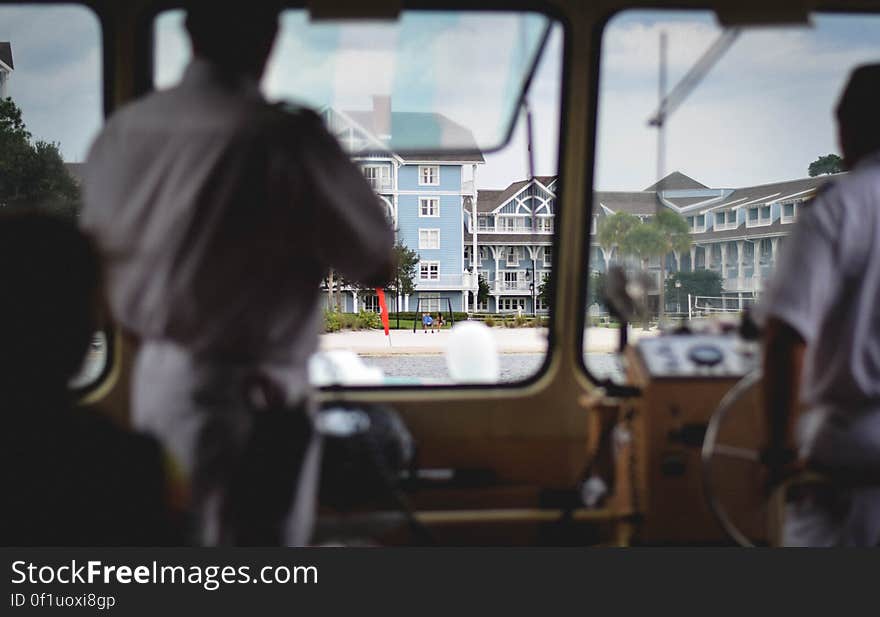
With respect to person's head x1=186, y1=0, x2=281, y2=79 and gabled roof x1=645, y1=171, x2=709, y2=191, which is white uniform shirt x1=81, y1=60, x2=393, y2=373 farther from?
gabled roof x1=645, y1=171, x2=709, y2=191

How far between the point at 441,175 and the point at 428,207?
19 cm

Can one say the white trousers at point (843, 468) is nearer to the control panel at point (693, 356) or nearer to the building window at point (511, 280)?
the control panel at point (693, 356)

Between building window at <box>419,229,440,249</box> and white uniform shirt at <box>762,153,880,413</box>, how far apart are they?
116 cm

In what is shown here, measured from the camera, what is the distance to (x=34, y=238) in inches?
49.3

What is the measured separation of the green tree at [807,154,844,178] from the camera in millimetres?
2110

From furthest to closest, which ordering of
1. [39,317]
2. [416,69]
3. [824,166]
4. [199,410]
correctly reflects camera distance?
[416,69] < [824,166] < [199,410] < [39,317]

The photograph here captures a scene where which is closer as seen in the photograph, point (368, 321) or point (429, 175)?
point (368, 321)

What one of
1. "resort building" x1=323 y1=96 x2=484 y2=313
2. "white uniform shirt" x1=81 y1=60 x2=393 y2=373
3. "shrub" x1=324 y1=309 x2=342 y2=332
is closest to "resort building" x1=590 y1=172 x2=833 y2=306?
"resort building" x1=323 y1=96 x2=484 y2=313

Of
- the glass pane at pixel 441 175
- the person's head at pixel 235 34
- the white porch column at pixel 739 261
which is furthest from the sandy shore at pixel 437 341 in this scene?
the person's head at pixel 235 34

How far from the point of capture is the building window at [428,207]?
242 centimetres

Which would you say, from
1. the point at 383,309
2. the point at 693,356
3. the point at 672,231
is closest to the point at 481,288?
the point at 383,309

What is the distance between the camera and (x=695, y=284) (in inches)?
90.8

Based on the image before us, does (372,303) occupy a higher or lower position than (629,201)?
lower

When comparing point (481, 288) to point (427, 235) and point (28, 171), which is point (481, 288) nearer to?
point (427, 235)
